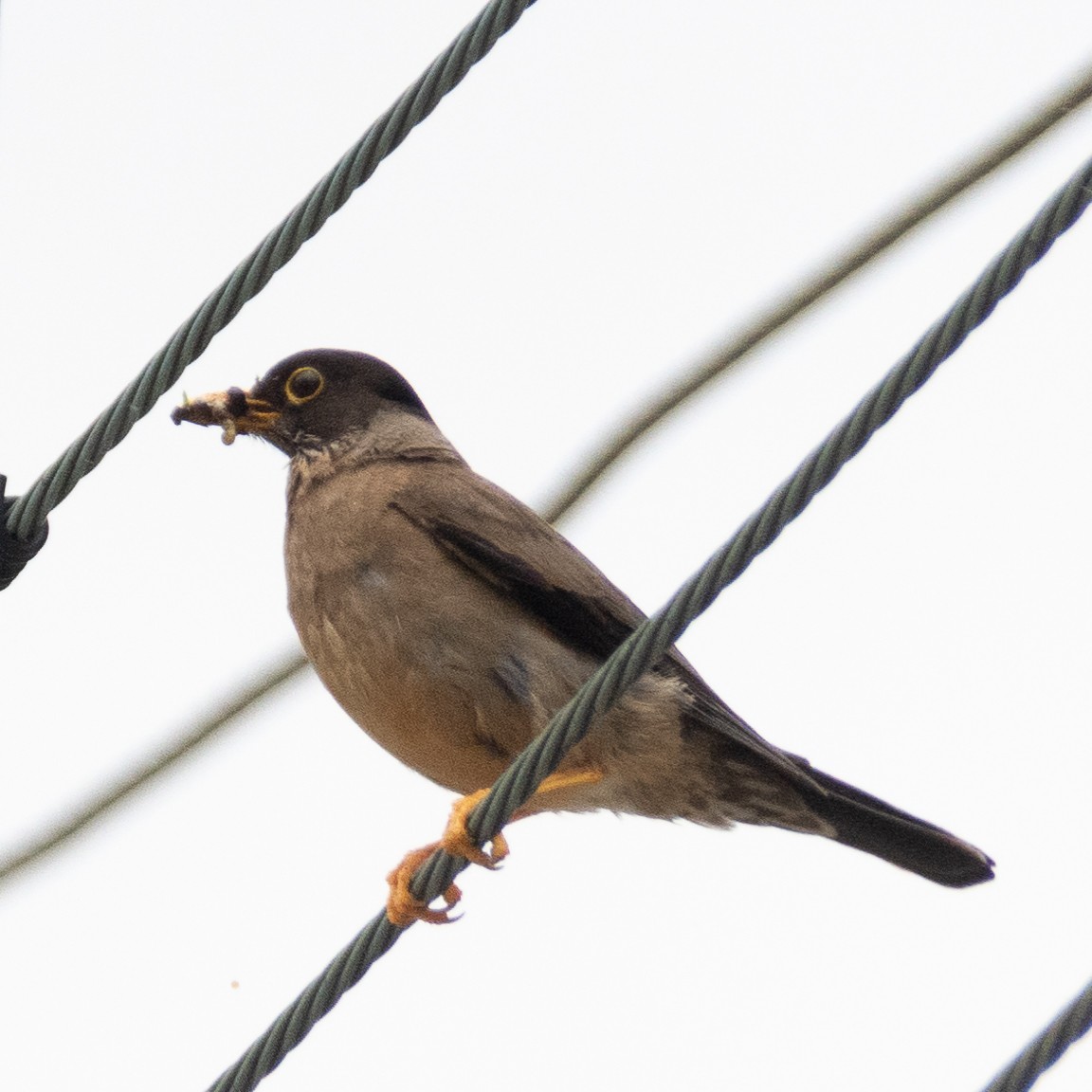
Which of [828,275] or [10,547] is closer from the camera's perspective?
[10,547]

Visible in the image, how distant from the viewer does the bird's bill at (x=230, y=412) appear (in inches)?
198

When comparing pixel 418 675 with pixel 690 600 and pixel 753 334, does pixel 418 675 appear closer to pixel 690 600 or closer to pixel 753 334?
pixel 690 600

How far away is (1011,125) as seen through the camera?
6.84 metres

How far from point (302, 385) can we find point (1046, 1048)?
3.28 metres

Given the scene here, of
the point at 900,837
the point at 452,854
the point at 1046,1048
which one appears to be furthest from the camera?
the point at 900,837

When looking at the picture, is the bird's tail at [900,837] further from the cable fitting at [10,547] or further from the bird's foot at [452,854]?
the cable fitting at [10,547]

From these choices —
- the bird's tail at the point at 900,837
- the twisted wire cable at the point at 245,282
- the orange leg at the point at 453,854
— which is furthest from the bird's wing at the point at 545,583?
the twisted wire cable at the point at 245,282

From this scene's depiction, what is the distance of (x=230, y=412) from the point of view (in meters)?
5.14

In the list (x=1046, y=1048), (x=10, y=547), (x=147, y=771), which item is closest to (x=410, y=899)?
(x=10, y=547)

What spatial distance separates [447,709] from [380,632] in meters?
0.24

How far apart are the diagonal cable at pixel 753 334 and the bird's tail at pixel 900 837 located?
3.12 metres

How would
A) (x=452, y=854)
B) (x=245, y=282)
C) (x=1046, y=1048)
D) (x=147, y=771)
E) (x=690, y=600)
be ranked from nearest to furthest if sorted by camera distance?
(x=1046, y=1048) → (x=690, y=600) → (x=245, y=282) → (x=452, y=854) → (x=147, y=771)

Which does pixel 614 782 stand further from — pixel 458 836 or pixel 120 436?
pixel 120 436

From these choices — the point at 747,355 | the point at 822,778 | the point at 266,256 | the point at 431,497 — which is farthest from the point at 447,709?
the point at 747,355
